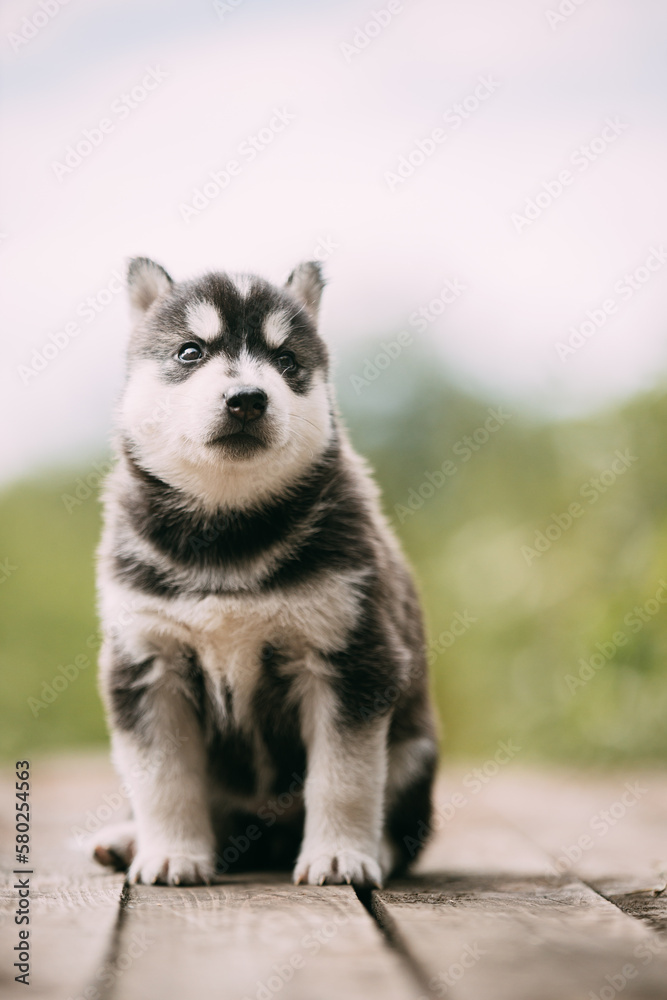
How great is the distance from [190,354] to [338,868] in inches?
77.7

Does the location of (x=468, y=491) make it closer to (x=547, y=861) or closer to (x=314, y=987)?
(x=547, y=861)

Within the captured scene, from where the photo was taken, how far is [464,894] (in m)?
3.14

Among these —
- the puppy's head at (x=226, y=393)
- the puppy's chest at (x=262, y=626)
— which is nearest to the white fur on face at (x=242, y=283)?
the puppy's head at (x=226, y=393)

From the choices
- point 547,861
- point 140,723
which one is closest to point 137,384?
point 140,723

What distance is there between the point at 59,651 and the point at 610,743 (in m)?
3.97

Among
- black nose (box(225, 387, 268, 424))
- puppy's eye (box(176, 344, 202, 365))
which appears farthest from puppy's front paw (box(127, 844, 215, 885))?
puppy's eye (box(176, 344, 202, 365))

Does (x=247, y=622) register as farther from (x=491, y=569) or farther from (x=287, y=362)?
(x=491, y=569)

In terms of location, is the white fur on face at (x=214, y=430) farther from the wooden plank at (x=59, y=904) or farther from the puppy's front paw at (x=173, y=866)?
the wooden plank at (x=59, y=904)

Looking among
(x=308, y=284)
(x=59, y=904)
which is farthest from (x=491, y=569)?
(x=59, y=904)

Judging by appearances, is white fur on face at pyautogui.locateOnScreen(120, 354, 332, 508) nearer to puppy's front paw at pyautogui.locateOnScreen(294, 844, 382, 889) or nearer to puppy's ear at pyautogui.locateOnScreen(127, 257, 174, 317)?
puppy's ear at pyautogui.locateOnScreen(127, 257, 174, 317)

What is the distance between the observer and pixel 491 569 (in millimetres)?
7203

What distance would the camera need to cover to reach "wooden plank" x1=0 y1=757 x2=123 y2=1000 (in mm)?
2172

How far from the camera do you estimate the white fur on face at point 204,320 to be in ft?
11.9

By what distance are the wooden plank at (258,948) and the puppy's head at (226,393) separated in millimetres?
1484
